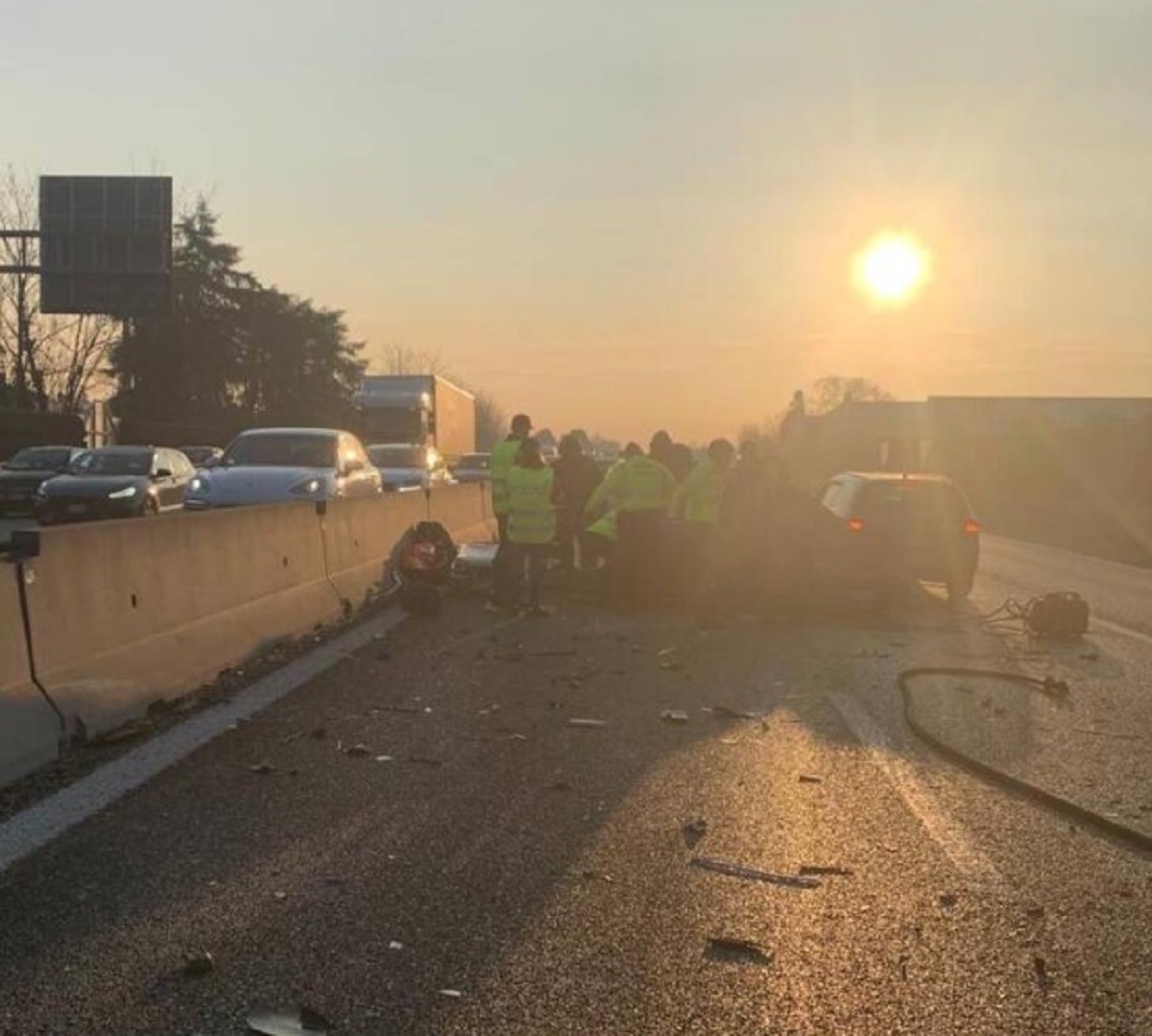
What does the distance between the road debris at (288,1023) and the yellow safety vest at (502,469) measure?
1093 cm

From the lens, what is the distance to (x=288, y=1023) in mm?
4031

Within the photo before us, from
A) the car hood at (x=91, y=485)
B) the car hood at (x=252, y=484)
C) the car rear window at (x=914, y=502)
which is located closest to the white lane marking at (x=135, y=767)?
the car rear window at (x=914, y=502)

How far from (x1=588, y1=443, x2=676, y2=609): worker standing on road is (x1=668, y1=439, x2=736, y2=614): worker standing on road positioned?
9.1 inches

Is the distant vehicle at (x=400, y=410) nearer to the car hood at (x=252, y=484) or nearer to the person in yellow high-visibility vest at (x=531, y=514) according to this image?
the car hood at (x=252, y=484)

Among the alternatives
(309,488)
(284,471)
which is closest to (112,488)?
(284,471)

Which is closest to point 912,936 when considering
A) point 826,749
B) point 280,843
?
point 280,843

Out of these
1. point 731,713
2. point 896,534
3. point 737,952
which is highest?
point 896,534

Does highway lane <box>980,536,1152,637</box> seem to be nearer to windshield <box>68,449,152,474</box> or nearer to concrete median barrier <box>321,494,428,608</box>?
concrete median barrier <box>321,494,428,608</box>

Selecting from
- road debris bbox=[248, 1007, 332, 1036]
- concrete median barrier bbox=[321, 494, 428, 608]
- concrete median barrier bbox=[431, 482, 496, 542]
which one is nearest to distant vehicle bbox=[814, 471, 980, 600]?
concrete median barrier bbox=[321, 494, 428, 608]

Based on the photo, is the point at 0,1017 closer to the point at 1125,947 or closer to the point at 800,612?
the point at 1125,947

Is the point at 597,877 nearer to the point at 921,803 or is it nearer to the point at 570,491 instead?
the point at 921,803

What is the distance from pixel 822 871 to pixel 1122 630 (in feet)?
35.3

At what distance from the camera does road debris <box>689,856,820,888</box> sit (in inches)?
217

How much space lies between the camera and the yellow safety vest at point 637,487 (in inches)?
631
